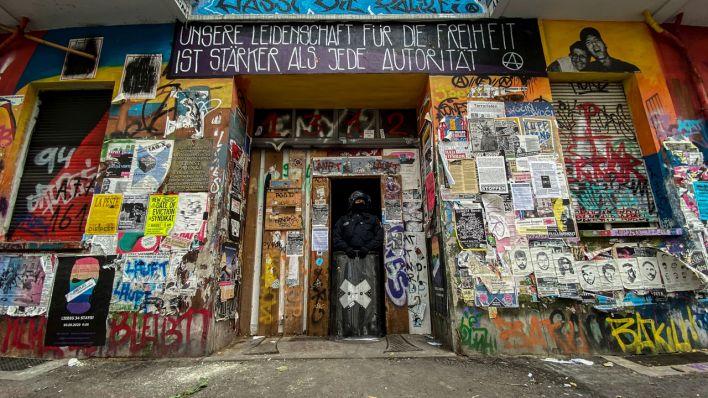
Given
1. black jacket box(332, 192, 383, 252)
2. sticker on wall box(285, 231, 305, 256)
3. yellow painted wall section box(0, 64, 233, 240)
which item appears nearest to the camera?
yellow painted wall section box(0, 64, 233, 240)

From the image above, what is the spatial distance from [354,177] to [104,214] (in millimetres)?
3664

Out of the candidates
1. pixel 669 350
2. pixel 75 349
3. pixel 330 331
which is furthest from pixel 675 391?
pixel 75 349

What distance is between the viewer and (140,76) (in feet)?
16.0

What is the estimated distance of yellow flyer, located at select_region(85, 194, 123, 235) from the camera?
4.30m

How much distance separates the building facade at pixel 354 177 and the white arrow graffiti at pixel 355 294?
3cm

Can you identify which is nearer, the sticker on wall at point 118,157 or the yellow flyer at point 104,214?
the yellow flyer at point 104,214

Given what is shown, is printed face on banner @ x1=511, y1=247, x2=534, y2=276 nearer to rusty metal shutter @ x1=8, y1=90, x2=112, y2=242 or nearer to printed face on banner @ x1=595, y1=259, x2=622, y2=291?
printed face on banner @ x1=595, y1=259, x2=622, y2=291

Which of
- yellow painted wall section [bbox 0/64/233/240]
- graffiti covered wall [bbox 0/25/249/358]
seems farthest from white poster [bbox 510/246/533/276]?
yellow painted wall section [bbox 0/64/233/240]

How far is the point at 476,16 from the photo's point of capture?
508cm

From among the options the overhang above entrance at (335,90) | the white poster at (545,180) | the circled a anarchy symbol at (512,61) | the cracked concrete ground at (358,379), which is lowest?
the cracked concrete ground at (358,379)

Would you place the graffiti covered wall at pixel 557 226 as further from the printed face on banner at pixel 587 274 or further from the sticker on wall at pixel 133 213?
the sticker on wall at pixel 133 213

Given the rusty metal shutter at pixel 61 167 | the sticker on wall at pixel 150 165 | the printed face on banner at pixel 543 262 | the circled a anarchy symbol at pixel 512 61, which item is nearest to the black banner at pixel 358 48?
the circled a anarchy symbol at pixel 512 61

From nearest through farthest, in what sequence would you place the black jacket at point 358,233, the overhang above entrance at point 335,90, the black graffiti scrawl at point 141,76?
the black graffiti scrawl at point 141,76 < the overhang above entrance at point 335,90 < the black jacket at point 358,233

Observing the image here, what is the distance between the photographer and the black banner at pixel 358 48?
4.92 m
